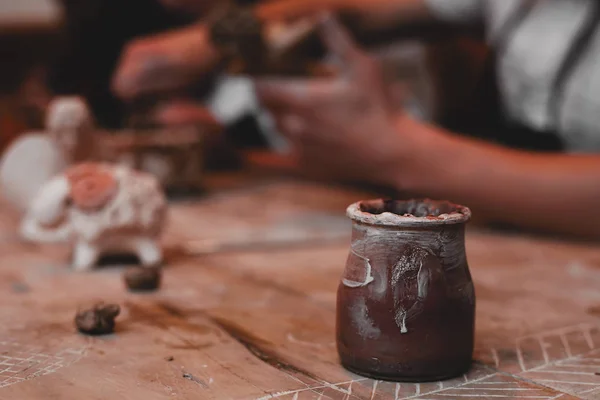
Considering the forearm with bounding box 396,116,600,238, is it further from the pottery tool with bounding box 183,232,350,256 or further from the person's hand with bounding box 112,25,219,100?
the person's hand with bounding box 112,25,219,100

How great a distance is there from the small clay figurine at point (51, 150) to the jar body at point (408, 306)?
38.3 inches

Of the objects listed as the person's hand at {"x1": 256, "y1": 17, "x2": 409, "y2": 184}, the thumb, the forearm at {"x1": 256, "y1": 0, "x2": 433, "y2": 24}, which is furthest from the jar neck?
the forearm at {"x1": 256, "y1": 0, "x2": 433, "y2": 24}

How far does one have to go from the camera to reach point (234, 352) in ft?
3.07

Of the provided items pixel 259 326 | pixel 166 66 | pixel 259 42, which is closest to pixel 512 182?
pixel 259 42

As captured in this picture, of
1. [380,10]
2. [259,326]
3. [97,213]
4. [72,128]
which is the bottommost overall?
[259,326]

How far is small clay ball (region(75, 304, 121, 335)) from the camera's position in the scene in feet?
3.25

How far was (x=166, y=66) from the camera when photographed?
6.51ft

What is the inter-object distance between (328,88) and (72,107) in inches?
24.6

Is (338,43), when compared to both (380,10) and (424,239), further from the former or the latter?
(424,239)

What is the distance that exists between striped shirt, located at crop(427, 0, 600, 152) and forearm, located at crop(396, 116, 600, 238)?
0.45 ft

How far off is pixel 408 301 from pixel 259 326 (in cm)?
30

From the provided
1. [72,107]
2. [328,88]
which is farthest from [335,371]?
[328,88]

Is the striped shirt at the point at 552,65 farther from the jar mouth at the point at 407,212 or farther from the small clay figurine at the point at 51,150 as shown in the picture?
the small clay figurine at the point at 51,150

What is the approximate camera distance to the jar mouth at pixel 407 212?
0.83m
